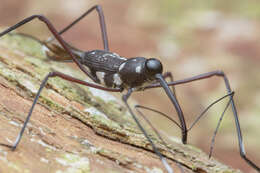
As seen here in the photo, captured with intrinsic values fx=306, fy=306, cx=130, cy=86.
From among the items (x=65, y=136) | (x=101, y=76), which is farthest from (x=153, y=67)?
(x=65, y=136)

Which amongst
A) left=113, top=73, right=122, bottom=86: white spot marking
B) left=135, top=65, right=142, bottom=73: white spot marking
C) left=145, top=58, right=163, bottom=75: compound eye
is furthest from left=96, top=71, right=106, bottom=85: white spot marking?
left=145, top=58, right=163, bottom=75: compound eye

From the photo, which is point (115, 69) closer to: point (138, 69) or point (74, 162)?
point (138, 69)

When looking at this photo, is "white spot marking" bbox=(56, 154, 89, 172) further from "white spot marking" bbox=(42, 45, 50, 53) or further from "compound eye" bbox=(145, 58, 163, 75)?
"white spot marking" bbox=(42, 45, 50, 53)

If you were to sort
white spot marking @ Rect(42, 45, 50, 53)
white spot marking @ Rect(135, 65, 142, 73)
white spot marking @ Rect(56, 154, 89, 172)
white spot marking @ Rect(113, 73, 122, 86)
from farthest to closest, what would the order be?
white spot marking @ Rect(42, 45, 50, 53) → white spot marking @ Rect(113, 73, 122, 86) → white spot marking @ Rect(135, 65, 142, 73) → white spot marking @ Rect(56, 154, 89, 172)

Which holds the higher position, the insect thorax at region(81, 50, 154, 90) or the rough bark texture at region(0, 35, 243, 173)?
the insect thorax at region(81, 50, 154, 90)

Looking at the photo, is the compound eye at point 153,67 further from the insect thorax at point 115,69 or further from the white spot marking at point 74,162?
the white spot marking at point 74,162

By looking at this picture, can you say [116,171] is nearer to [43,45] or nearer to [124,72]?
[124,72]

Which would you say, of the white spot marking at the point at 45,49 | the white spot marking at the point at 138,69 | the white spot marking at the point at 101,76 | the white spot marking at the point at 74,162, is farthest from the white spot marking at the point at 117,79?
the white spot marking at the point at 74,162

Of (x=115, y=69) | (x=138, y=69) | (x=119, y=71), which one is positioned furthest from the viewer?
(x=115, y=69)
